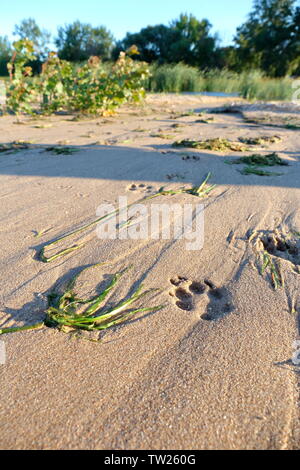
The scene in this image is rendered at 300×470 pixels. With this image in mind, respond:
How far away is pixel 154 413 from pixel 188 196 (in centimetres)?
171

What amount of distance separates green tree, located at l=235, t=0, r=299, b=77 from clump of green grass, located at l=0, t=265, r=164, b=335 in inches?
1201

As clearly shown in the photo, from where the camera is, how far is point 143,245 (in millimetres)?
1728

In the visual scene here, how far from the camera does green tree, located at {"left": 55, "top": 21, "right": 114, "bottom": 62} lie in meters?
30.9

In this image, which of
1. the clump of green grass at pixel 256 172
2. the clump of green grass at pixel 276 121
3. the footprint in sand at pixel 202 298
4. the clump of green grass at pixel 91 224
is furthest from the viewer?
the clump of green grass at pixel 276 121

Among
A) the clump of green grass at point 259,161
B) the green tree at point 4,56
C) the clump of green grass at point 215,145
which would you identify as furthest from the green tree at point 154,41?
the clump of green grass at point 259,161

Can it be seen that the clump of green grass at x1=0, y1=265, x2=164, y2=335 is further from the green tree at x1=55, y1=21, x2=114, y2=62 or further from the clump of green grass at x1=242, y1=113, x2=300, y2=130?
the green tree at x1=55, y1=21, x2=114, y2=62

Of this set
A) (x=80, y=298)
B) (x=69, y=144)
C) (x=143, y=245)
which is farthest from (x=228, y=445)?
(x=69, y=144)

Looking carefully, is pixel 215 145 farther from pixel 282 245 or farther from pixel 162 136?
pixel 282 245

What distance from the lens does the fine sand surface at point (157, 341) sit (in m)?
0.86

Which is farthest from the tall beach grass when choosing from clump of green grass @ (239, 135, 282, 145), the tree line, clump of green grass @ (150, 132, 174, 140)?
the tree line

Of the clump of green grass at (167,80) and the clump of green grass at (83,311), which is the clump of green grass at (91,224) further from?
the clump of green grass at (167,80)

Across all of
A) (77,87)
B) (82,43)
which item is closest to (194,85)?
(77,87)
